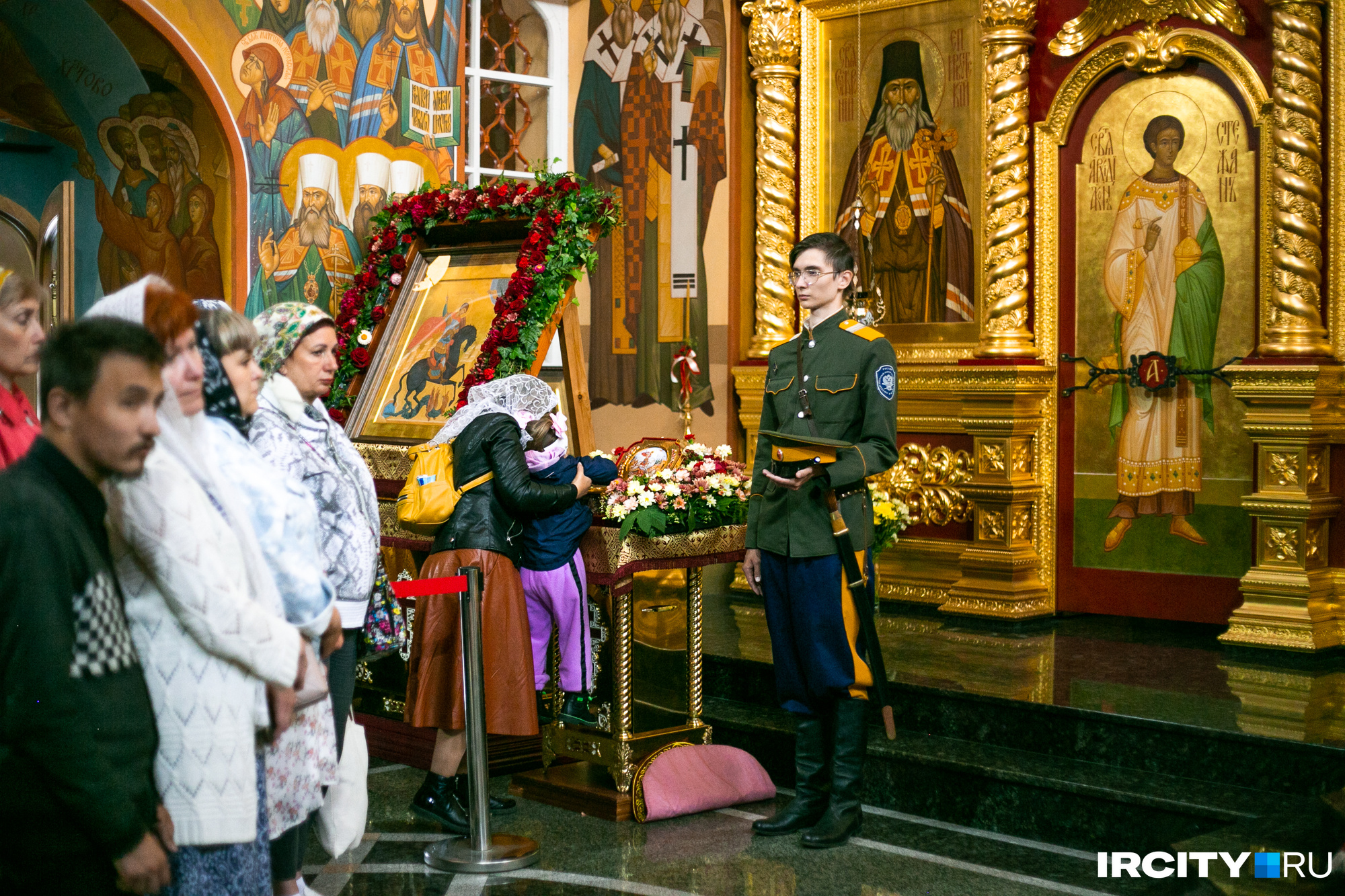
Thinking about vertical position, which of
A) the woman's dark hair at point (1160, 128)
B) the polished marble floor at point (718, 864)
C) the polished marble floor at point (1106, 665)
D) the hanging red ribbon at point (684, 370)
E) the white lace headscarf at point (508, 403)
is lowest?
the polished marble floor at point (718, 864)

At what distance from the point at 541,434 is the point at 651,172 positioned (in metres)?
4.54

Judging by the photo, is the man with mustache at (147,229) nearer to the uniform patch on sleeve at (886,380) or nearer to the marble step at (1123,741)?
the uniform patch on sleeve at (886,380)

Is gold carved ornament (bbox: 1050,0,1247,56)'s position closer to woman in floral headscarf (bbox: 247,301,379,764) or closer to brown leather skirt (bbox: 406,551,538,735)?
brown leather skirt (bbox: 406,551,538,735)

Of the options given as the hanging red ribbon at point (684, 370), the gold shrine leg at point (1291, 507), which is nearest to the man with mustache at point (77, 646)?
the gold shrine leg at point (1291, 507)

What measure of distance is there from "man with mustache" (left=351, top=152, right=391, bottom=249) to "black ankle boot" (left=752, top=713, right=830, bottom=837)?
3642 millimetres

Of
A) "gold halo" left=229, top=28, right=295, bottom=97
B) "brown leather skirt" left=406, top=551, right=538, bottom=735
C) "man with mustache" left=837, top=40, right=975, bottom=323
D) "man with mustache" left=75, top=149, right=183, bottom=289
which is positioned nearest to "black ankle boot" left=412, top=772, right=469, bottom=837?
"brown leather skirt" left=406, top=551, right=538, bottom=735

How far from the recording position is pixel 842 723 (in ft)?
16.0

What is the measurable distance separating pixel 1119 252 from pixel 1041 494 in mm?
1458

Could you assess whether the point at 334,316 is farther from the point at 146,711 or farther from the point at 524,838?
the point at 146,711

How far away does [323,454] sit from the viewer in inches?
143

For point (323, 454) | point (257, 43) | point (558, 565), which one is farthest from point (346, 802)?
point (257, 43)

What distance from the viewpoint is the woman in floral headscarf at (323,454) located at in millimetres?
3557

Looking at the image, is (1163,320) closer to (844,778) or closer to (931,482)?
(931,482)

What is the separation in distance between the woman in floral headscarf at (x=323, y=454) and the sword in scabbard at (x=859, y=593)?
68.3 inches
